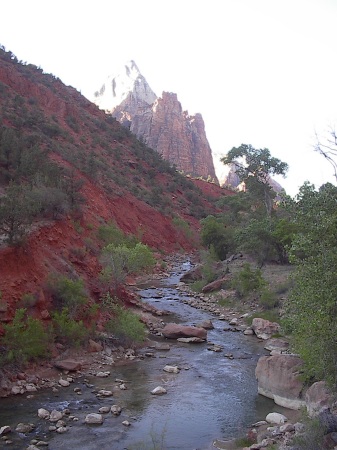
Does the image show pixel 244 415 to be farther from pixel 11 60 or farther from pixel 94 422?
pixel 11 60

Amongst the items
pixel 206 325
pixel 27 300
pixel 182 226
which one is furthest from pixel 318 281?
pixel 182 226

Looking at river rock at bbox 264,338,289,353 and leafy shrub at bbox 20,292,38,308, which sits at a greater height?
leafy shrub at bbox 20,292,38,308

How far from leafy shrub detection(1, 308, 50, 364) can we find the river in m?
1.37

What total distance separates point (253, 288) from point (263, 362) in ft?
37.8

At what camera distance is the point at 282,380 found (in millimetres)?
12570

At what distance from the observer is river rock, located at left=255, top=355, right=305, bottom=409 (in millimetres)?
12094

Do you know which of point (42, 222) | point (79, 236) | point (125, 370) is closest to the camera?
point (125, 370)

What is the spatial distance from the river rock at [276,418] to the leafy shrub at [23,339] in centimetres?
673

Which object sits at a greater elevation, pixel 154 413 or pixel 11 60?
pixel 11 60

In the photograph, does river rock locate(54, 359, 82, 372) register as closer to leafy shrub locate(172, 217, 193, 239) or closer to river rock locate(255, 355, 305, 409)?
river rock locate(255, 355, 305, 409)

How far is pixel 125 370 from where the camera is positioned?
14.7 metres

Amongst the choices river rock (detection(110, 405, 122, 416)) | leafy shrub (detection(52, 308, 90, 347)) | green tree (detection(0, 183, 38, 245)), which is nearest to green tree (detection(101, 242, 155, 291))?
leafy shrub (detection(52, 308, 90, 347))

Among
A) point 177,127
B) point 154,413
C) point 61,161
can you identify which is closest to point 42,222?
point 154,413

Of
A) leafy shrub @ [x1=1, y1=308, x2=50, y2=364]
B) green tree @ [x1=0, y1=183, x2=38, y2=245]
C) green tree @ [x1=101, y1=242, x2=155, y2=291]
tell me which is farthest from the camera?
green tree @ [x1=101, y1=242, x2=155, y2=291]
